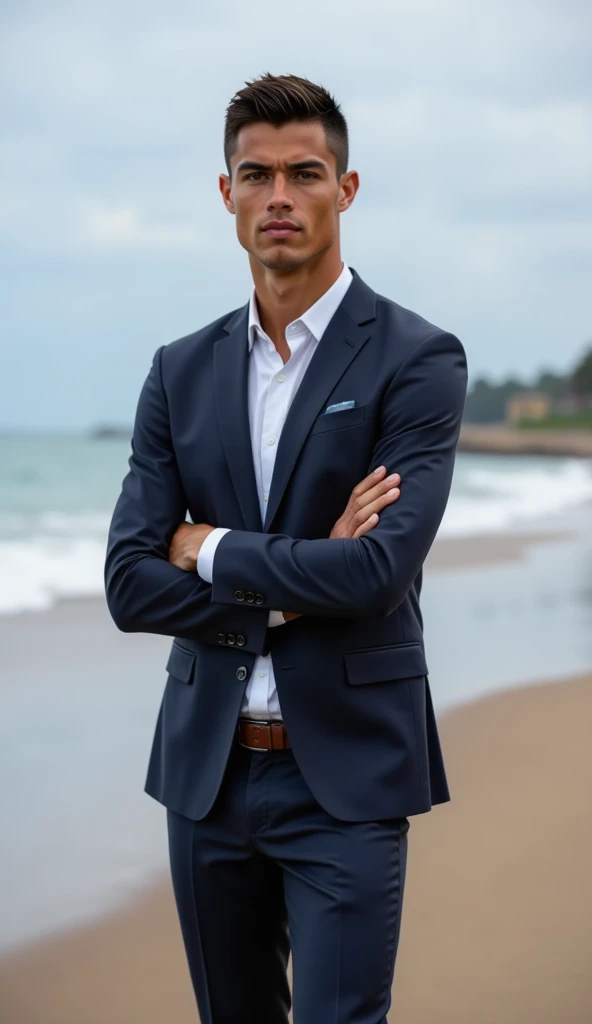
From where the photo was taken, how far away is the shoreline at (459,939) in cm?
335

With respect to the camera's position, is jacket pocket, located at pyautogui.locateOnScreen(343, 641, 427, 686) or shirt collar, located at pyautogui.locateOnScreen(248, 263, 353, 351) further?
shirt collar, located at pyautogui.locateOnScreen(248, 263, 353, 351)

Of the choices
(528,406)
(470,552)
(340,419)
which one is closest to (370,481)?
(340,419)

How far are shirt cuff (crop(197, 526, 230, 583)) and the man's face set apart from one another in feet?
1.61

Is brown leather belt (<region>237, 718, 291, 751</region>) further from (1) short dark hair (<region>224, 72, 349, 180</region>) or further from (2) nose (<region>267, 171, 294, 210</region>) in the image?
(1) short dark hair (<region>224, 72, 349, 180</region>)

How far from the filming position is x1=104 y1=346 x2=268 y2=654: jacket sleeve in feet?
7.30

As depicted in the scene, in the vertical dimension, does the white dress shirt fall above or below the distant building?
below

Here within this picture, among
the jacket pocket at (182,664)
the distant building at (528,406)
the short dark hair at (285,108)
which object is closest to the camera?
the short dark hair at (285,108)

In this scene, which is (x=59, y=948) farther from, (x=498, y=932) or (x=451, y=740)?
(x=451, y=740)

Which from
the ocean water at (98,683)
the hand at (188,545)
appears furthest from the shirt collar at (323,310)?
the ocean water at (98,683)

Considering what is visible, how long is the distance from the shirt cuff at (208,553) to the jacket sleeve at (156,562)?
0.08ft

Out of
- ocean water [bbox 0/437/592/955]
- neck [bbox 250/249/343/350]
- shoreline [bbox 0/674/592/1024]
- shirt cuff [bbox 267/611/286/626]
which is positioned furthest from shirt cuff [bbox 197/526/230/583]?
ocean water [bbox 0/437/592/955]

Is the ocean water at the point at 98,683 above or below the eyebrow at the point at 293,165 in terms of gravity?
below

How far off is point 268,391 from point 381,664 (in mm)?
554

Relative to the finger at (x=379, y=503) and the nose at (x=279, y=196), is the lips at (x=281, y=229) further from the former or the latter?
the finger at (x=379, y=503)
